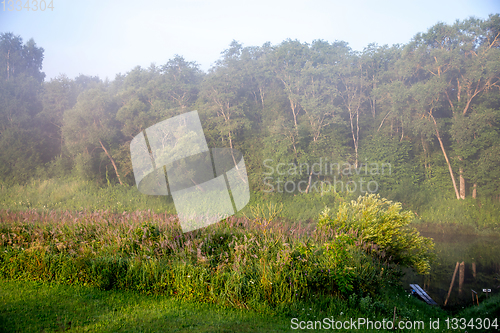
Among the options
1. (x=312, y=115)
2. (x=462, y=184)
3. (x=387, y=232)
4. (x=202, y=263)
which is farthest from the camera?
(x=312, y=115)

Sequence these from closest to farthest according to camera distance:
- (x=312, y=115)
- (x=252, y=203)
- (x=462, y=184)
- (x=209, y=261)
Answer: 1. (x=209, y=261)
2. (x=462, y=184)
3. (x=252, y=203)
4. (x=312, y=115)

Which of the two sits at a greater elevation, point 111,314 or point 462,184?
point 111,314

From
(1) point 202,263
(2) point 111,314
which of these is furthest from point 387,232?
(2) point 111,314

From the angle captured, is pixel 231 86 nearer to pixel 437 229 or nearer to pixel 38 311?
pixel 437 229

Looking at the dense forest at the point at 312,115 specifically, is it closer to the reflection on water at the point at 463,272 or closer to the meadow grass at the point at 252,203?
the meadow grass at the point at 252,203

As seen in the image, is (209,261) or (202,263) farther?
(209,261)

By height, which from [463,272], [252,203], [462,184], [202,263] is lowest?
[463,272]

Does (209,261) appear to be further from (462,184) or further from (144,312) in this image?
(462,184)

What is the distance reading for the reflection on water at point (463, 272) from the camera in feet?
20.3

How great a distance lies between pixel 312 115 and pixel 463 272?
484 inches

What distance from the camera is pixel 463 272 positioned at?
25.0 ft

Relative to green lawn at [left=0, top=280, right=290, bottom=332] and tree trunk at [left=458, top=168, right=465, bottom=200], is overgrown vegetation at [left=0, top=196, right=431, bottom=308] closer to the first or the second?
green lawn at [left=0, top=280, right=290, bottom=332]

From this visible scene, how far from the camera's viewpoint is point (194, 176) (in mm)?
17109

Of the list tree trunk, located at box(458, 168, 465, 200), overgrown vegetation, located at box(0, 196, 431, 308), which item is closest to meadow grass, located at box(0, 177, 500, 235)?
tree trunk, located at box(458, 168, 465, 200)
